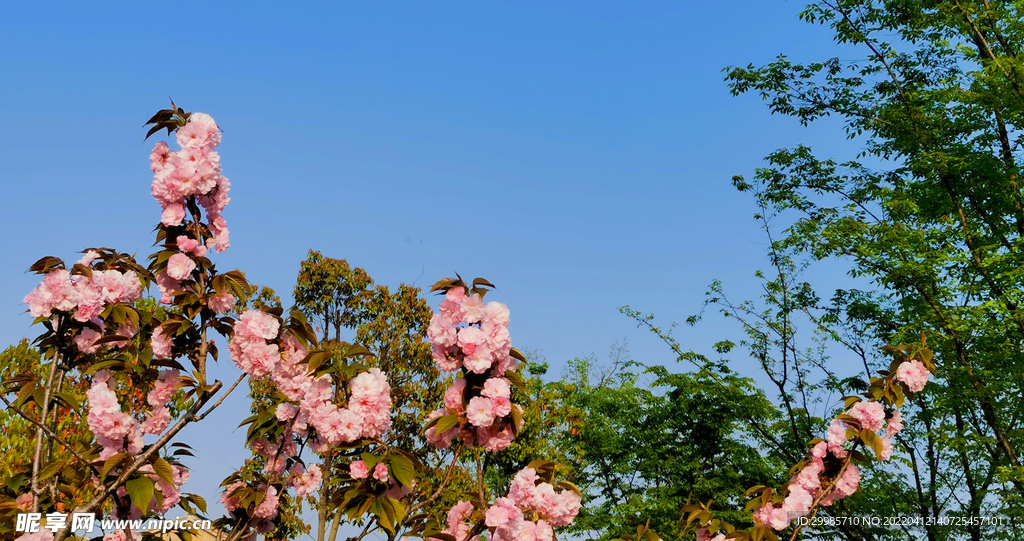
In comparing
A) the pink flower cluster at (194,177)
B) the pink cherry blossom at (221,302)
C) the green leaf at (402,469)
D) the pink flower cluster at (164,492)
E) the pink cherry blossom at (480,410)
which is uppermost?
the pink flower cluster at (194,177)

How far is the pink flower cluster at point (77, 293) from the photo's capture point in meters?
3.02

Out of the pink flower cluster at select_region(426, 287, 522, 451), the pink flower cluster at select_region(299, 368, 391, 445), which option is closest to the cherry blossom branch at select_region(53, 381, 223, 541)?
the pink flower cluster at select_region(299, 368, 391, 445)

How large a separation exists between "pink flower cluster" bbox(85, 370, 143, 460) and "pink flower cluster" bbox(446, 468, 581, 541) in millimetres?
1476

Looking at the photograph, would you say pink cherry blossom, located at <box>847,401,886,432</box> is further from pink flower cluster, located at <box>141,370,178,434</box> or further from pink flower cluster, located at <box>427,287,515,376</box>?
pink flower cluster, located at <box>141,370,178,434</box>

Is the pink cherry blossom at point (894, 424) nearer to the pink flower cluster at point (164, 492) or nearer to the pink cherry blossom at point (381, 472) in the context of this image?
the pink cherry blossom at point (381, 472)

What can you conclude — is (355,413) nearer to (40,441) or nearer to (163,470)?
(163,470)

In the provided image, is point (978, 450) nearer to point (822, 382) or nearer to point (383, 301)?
point (822, 382)

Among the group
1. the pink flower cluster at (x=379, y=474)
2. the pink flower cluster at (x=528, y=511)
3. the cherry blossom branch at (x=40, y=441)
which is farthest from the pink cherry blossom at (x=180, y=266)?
the pink flower cluster at (x=528, y=511)

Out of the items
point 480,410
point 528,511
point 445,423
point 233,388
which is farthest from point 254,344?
point 528,511

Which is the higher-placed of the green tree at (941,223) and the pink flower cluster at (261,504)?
the green tree at (941,223)

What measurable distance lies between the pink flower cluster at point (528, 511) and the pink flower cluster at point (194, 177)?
5.42ft

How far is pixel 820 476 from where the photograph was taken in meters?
3.72

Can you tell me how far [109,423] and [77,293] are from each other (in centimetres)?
59

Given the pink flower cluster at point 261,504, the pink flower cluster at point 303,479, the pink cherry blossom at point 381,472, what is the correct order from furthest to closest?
the pink flower cluster at point 303,479
the pink flower cluster at point 261,504
the pink cherry blossom at point 381,472
